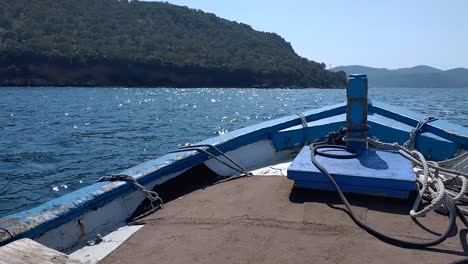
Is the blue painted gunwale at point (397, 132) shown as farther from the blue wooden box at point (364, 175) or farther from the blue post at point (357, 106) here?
the blue post at point (357, 106)

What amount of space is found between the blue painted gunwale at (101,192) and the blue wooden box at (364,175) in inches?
43.5

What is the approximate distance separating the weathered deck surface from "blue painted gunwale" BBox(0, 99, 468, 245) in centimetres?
37

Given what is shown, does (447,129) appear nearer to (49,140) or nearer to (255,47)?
(49,140)

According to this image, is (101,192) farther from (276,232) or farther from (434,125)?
(434,125)

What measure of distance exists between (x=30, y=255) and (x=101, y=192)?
3.85 feet

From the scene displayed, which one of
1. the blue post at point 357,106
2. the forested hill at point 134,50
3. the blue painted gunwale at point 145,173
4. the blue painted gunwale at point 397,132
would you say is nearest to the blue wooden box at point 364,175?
the blue post at point 357,106

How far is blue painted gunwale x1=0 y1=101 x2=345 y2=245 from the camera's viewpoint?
2525mm

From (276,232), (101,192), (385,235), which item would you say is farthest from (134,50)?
(385,235)

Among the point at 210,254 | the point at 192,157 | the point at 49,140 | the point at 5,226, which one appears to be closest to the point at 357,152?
the point at 192,157

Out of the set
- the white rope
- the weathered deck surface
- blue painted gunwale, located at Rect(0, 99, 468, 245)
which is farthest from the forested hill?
the white rope

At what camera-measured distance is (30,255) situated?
1963 millimetres

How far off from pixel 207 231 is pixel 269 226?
45 cm

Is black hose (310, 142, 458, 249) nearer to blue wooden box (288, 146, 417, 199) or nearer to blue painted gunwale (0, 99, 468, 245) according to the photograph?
blue wooden box (288, 146, 417, 199)

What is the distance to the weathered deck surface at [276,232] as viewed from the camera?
255cm
